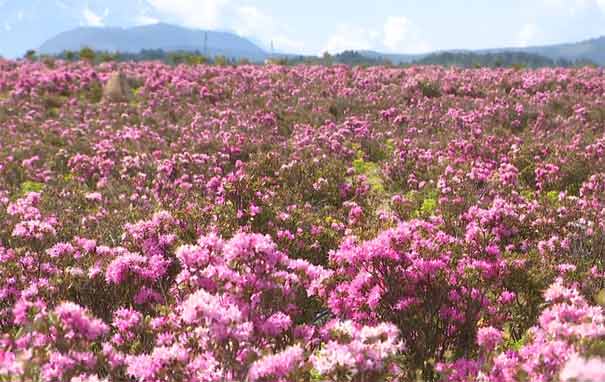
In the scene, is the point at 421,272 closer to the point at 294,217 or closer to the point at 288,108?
the point at 294,217

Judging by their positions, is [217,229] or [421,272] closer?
[421,272]

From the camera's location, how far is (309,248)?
7.46m

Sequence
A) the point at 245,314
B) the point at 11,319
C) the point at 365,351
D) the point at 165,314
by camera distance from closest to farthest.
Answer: the point at 365,351
the point at 245,314
the point at 165,314
the point at 11,319

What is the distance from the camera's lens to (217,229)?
707cm

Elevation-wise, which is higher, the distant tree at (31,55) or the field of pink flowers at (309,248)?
the distant tree at (31,55)

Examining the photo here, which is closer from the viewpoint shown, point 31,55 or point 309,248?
point 309,248

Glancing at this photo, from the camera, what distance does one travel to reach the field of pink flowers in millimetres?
3484

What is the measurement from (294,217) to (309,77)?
21.8 m

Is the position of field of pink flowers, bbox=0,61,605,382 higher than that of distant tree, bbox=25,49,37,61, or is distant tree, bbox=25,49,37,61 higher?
distant tree, bbox=25,49,37,61

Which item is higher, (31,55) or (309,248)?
(31,55)

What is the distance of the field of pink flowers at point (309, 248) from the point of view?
3.48 m

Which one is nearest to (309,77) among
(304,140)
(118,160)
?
→ (304,140)

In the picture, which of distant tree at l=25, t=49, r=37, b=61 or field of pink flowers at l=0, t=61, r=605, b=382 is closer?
field of pink flowers at l=0, t=61, r=605, b=382

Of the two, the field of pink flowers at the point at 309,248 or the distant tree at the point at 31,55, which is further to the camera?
the distant tree at the point at 31,55
